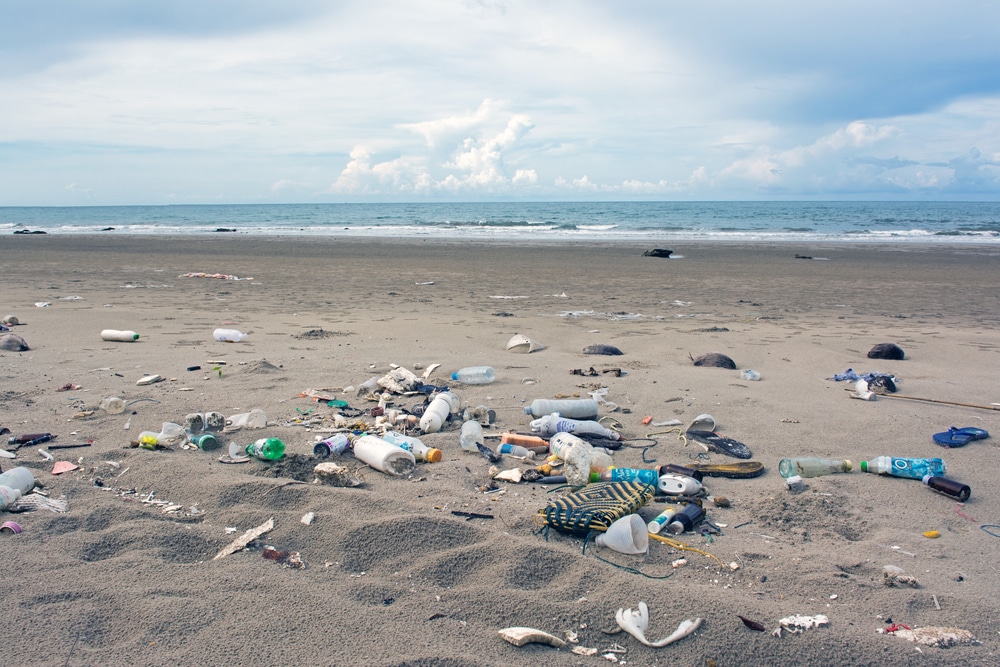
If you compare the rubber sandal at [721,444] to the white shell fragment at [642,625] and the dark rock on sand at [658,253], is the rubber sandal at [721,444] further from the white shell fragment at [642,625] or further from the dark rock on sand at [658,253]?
the dark rock on sand at [658,253]

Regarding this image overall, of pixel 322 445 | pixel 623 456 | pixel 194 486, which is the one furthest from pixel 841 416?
pixel 194 486

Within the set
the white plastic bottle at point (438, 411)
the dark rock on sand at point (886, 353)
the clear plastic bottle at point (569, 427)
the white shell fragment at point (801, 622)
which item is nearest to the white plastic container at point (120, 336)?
the white plastic bottle at point (438, 411)

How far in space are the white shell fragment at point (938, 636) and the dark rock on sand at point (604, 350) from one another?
4.40 metres

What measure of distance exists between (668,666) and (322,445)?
2264 millimetres

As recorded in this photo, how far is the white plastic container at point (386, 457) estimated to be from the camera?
3404mm

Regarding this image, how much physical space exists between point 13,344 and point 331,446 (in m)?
4.50

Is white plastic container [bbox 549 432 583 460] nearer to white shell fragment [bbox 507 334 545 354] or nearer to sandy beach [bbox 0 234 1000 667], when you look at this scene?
sandy beach [bbox 0 234 1000 667]

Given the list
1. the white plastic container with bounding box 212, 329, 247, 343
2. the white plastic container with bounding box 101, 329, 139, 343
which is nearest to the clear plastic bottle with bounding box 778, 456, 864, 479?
the white plastic container with bounding box 212, 329, 247, 343

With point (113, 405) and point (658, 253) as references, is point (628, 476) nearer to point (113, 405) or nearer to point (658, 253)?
point (113, 405)

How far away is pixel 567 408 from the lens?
14.4 ft

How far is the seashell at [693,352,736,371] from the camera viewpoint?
5940 mm

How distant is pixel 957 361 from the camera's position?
258 inches

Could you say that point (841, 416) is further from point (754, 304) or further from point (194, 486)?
point (754, 304)

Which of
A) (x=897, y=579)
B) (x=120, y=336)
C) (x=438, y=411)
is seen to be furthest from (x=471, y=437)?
(x=120, y=336)
